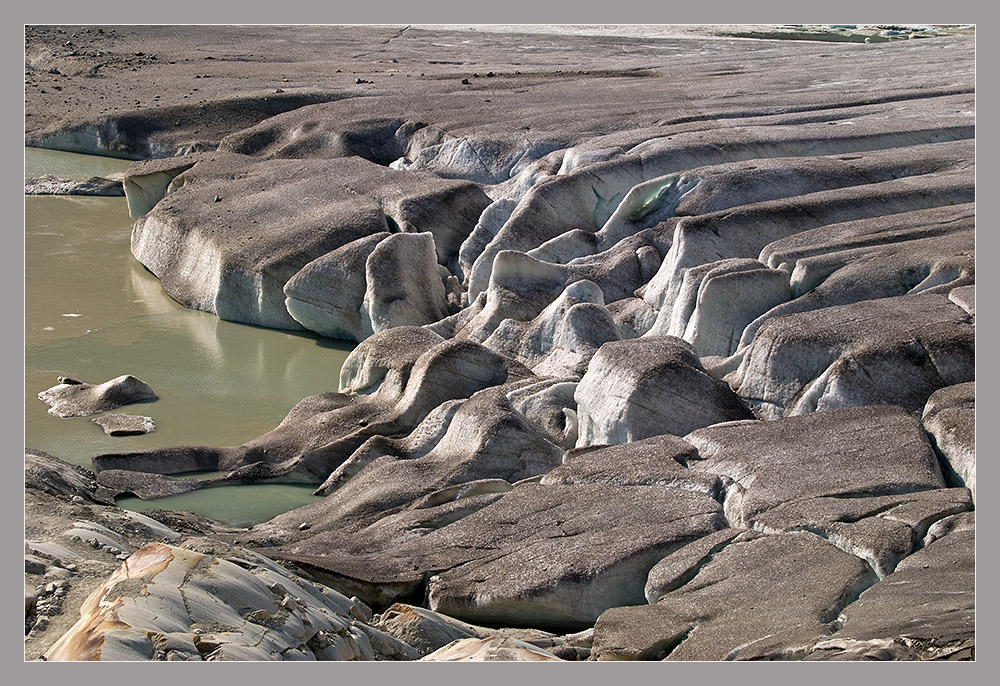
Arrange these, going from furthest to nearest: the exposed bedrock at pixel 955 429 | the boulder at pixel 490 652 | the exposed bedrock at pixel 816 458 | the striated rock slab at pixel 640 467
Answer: the striated rock slab at pixel 640 467 → the exposed bedrock at pixel 955 429 → the exposed bedrock at pixel 816 458 → the boulder at pixel 490 652

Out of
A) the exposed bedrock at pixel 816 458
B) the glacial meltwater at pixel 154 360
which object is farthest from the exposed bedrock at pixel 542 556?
the glacial meltwater at pixel 154 360

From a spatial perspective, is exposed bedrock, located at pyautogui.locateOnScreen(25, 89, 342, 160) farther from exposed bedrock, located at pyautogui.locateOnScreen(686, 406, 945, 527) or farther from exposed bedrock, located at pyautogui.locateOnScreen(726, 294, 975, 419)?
exposed bedrock, located at pyautogui.locateOnScreen(686, 406, 945, 527)

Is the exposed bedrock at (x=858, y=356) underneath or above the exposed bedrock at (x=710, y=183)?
underneath

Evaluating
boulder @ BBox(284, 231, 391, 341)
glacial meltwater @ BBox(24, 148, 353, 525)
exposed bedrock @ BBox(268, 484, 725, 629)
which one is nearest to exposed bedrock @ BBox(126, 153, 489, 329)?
boulder @ BBox(284, 231, 391, 341)

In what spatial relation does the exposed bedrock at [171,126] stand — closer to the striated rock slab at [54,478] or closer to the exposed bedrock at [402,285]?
the exposed bedrock at [402,285]

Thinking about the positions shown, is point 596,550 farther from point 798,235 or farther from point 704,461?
point 798,235

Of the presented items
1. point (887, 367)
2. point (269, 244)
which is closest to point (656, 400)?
point (887, 367)
